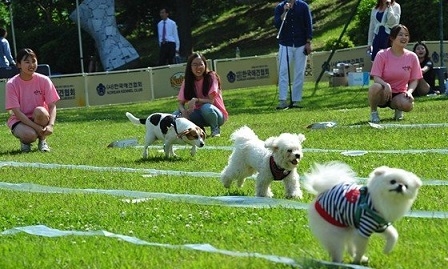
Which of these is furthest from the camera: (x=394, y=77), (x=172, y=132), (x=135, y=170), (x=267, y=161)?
(x=394, y=77)

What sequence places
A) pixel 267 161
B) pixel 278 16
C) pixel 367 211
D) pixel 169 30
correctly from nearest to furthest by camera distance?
1. pixel 367 211
2. pixel 267 161
3. pixel 278 16
4. pixel 169 30

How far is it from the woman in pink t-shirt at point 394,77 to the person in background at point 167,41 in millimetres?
16313

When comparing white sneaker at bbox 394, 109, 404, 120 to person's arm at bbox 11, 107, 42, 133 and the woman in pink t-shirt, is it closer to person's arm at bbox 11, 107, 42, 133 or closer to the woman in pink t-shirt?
the woman in pink t-shirt

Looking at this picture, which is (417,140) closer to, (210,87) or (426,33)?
(210,87)

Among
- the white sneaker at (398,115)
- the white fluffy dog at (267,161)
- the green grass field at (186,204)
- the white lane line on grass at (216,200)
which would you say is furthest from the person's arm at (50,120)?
the white fluffy dog at (267,161)

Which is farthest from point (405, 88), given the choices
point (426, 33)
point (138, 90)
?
point (426, 33)

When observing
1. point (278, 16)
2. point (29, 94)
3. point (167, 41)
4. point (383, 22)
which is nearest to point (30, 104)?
point (29, 94)

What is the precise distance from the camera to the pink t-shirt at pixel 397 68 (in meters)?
13.7

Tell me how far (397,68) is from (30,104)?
Answer: 4890mm

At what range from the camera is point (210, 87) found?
13.6 meters

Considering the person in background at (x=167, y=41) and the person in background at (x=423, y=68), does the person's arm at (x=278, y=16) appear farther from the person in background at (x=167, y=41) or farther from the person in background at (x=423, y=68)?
the person in background at (x=167, y=41)

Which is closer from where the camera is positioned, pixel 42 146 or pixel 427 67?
pixel 42 146

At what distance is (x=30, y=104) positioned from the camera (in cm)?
1348

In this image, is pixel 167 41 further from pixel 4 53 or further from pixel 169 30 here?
pixel 4 53
